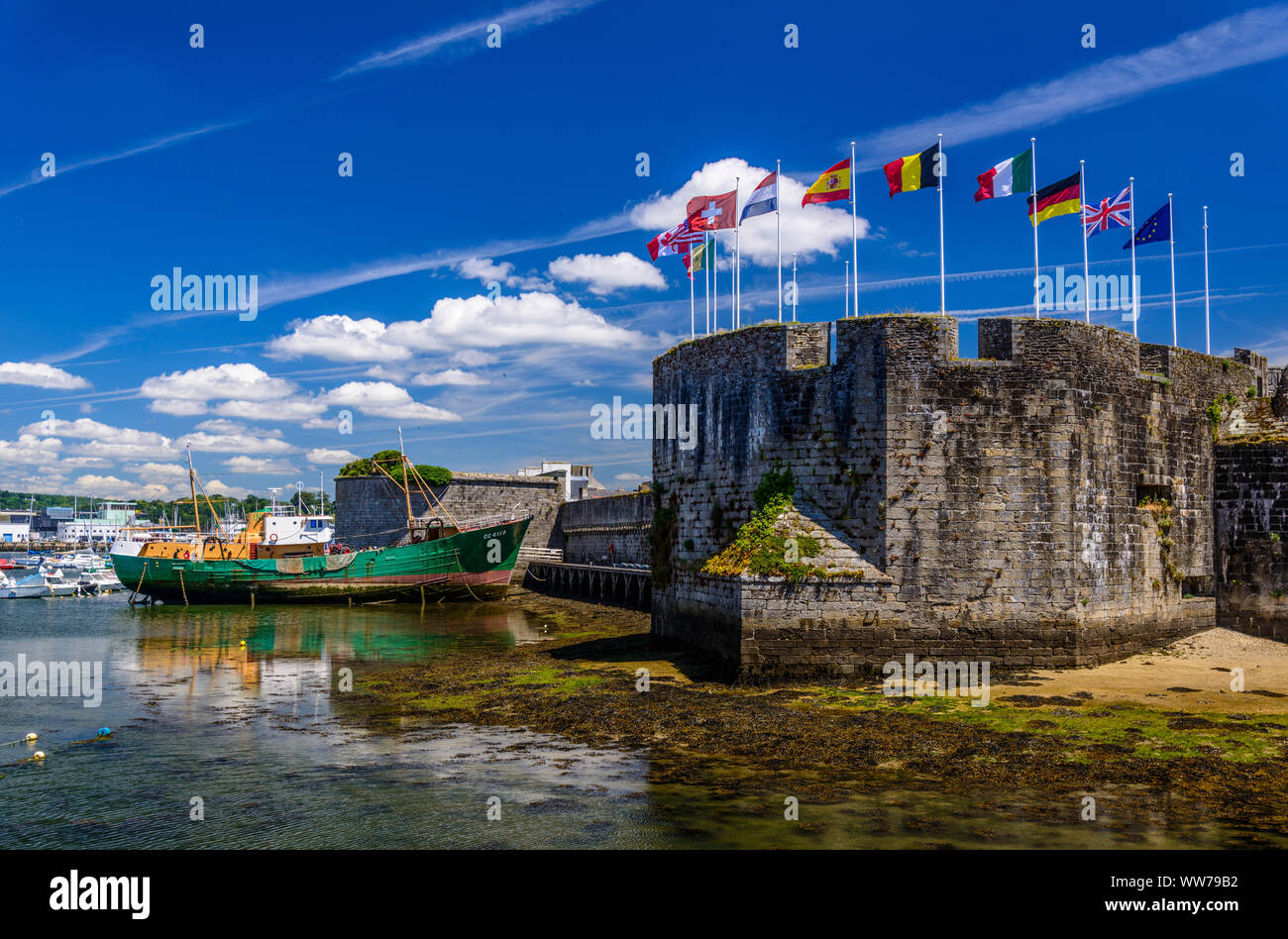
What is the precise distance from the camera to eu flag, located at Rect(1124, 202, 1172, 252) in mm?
17781

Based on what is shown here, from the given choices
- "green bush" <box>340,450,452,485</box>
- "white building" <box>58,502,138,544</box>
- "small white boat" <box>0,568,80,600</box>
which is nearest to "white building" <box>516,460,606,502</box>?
"green bush" <box>340,450,452,485</box>

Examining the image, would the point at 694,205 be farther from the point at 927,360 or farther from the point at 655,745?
the point at 655,745

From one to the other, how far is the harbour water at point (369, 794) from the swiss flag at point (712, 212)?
38.7ft

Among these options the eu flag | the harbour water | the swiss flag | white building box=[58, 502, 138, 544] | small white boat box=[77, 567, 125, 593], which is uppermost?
the swiss flag

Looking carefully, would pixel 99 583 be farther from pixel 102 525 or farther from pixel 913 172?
pixel 102 525

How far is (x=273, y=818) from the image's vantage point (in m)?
8.84

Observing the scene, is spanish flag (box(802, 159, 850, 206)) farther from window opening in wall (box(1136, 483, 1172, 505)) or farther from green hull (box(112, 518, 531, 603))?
green hull (box(112, 518, 531, 603))

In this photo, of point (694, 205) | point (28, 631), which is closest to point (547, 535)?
point (28, 631)

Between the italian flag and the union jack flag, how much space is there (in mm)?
1611

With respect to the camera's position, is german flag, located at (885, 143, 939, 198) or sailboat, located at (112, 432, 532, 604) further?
sailboat, located at (112, 432, 532, 604)

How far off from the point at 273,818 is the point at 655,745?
4753 millimetres

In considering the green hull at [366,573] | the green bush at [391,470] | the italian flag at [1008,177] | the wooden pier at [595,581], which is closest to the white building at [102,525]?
the green bush at [391,470]

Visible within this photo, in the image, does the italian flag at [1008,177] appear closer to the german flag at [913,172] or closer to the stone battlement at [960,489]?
the german flag at [913,172]
